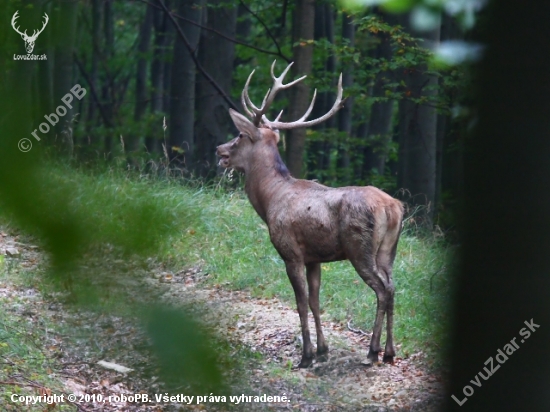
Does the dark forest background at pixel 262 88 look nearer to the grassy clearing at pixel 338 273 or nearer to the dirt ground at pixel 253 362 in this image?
the dirt ground at pixel 253 362

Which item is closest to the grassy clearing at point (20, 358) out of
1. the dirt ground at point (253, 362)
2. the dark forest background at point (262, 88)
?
the dirt ground at point (253, 362)

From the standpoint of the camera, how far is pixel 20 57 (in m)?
1.25

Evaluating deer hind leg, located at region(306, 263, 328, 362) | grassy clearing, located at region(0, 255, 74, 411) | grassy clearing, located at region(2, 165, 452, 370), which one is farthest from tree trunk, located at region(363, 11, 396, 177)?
grassy clearing, located at region(0, 255, 74, 411)

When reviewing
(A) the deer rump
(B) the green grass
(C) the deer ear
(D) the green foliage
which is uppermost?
(C) the deer ear

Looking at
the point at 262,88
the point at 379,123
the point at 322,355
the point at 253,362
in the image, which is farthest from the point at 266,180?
Answer: the point at 262,88

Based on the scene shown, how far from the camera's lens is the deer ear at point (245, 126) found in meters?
7.86

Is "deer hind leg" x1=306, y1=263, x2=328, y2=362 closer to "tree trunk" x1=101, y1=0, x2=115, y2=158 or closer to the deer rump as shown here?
Result: the deer rump

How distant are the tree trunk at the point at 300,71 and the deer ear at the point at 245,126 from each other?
3518 millimetres

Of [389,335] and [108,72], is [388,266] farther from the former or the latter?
[108,72]

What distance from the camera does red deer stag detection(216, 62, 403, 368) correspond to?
6.76 m

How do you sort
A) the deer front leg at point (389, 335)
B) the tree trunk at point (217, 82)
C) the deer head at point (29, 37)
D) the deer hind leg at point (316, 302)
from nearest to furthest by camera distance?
the deer head at point (29, 37), the deer front leg at point (389, 335), the deer hind leg at point (316, 302), the tree trunk at point (217, 82)

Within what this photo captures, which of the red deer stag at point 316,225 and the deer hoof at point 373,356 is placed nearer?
the red deer stag at point 316,225

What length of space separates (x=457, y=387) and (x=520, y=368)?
0.73ft

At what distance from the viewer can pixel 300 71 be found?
11969 millimetres
